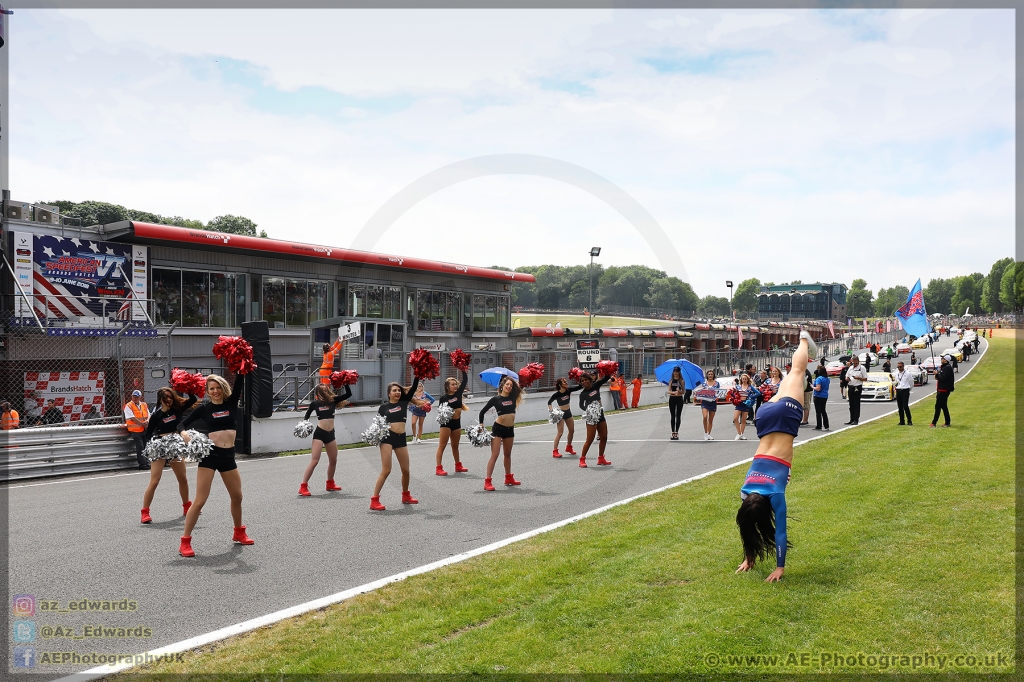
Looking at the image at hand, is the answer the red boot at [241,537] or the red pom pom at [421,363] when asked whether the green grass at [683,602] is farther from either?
the red pom pom at [421,363]

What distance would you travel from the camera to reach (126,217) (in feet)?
296

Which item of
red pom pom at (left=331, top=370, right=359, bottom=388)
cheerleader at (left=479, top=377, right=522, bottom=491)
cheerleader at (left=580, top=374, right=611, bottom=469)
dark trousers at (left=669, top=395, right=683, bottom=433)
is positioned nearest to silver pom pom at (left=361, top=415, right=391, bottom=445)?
red pom pom at (left=331, top=370, right=359, bottom=388)

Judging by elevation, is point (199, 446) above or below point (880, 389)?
above

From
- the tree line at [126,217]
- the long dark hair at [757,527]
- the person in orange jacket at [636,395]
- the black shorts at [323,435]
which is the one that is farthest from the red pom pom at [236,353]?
the tree line at [126,217]

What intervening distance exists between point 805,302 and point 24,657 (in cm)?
20566

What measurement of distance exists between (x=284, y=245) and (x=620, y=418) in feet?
49.1

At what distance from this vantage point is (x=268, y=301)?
27.3 m

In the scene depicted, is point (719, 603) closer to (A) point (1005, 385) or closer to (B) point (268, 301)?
(B) point (268, 301)

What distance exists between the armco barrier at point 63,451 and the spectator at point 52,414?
6.15m

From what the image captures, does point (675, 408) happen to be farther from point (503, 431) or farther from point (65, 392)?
point (65, 392)

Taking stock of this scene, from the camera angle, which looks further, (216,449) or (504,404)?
(504,404)

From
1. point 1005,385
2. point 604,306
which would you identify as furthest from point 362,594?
point 604,306

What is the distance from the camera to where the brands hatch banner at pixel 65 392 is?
64.3ft

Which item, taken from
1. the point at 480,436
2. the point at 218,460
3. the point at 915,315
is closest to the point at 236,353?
the point at 218,460
